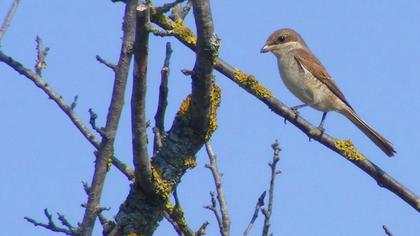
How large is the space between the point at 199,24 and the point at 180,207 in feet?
3.99

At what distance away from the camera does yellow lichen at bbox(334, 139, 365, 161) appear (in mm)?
4525

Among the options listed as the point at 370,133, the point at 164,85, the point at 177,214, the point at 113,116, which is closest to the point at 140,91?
the point at 113,116

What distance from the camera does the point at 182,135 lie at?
3.64 m

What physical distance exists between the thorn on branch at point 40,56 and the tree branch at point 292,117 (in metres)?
0.68

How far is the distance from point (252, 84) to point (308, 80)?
11.4ft

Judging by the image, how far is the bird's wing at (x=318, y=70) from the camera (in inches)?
315

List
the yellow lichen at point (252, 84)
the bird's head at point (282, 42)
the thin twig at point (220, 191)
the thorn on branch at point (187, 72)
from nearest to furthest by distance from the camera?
1. the thorn on branch at point (187, 72)
2. the thin twig at point (220, 191)
3. the yellow lichen at point (252, 84)
4. the bird's head at point (282, 42)

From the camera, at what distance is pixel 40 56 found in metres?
4.09

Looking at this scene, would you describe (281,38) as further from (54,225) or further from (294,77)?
(54,225)

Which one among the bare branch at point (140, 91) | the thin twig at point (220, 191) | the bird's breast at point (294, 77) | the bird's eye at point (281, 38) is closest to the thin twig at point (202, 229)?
the thin twig at point (220, 191)

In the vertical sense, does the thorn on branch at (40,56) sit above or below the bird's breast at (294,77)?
below

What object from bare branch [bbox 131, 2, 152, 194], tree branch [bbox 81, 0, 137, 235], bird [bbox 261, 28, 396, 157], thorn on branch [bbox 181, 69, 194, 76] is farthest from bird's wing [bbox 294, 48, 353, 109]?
tree branch [bbox 81, 0, 137, 235]

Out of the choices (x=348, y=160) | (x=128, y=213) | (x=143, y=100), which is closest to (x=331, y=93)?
(x=348, y=160)

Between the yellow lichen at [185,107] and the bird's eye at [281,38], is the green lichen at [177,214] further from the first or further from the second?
the bird's eye at [281,38]
